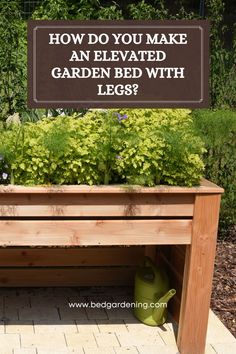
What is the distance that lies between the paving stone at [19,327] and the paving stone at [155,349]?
64 centimetres

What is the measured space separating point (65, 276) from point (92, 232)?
3.62ft

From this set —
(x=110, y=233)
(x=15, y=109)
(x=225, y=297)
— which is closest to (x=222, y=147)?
(x=225, y=297)

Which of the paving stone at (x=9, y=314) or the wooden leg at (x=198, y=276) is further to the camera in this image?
the paving stone at (x=9, y=314)

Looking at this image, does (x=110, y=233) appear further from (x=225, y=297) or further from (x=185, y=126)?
(x=225, y=297)

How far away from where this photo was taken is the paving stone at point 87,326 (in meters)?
3.75

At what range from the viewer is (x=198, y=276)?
3393mm

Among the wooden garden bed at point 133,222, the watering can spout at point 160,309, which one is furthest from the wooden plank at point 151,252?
the wooden garden bed at point 133,222

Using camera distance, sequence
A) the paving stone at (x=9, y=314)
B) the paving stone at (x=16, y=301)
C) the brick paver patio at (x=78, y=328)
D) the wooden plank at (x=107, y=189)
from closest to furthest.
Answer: the wooden plank at (x=107, y=189) → the brick paver patio at (x=78, y=328) → the paving stone at (x=9, y=314) → the paving stone at (x=16, y=301)

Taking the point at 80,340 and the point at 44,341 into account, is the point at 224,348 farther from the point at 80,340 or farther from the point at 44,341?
the point at 44,341

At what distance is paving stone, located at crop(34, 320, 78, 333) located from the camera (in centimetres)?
373

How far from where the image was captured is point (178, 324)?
12.3 feet

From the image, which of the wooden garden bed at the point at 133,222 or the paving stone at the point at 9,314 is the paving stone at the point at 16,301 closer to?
the paving stone at the point at 9,314

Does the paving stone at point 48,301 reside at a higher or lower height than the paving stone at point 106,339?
higher

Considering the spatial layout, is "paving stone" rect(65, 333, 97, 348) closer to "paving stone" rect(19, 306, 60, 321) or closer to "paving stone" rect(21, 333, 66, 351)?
"paving stone" rect(21, 333, 66, 351)
